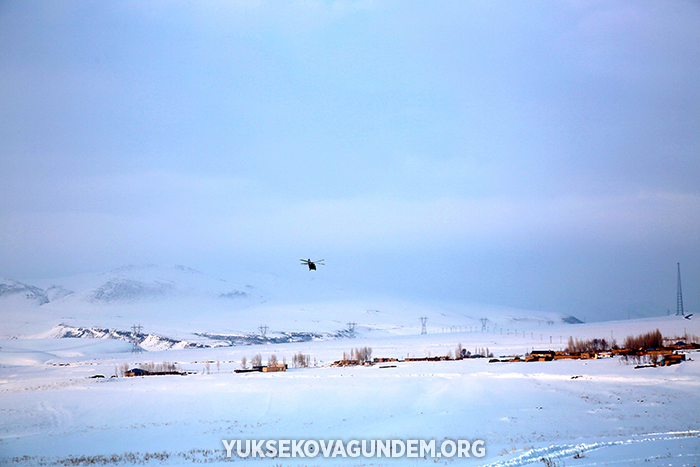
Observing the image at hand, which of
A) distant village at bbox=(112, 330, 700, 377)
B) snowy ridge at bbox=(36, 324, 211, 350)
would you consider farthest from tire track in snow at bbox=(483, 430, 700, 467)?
snowy ridge at bbox=(36, 324, 211, 350)

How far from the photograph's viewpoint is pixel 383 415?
35.9 metres

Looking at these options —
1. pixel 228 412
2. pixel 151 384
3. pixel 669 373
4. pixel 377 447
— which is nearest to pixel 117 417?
pixel 228 412

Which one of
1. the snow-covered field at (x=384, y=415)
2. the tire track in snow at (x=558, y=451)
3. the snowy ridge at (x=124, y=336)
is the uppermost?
the snowy ridge at (x=124, y=336)

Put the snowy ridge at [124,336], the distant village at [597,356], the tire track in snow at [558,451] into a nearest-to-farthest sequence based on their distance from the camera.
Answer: the tire track in snow at [558,451]
the distant village at [597,356]
the snowy ridge at [124,336]

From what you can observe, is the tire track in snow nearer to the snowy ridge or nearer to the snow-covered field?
the snow-covered field

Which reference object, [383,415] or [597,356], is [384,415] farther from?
[597,356]

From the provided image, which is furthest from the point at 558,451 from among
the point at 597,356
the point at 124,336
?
the point at 124,336

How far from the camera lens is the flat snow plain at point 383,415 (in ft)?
77.5

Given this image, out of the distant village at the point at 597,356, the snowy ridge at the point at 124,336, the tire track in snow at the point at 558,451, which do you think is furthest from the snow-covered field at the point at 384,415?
the snowy ridge at the point at 124,336

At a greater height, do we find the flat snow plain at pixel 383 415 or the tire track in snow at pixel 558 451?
the tire track in snow at pixel 558 451

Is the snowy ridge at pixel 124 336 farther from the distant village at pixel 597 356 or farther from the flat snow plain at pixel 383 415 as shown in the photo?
the flat snow plain at pixel 383 415

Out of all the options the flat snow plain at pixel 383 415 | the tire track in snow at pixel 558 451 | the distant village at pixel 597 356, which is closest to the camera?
the tire track in snow at pixel 558 451

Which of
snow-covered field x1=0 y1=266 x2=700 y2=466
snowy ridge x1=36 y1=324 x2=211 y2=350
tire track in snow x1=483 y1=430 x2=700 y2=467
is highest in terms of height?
snowy ridge x1=36 y1=324 x2=211 y2=350

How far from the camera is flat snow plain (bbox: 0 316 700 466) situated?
77.5 ft
